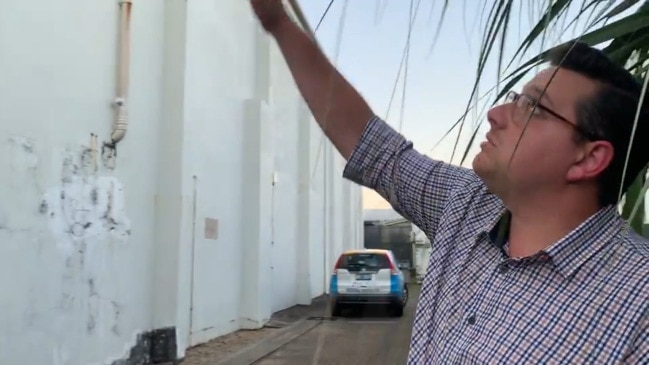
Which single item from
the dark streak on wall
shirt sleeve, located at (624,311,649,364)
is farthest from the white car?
shirt sleeve, located at (624,311,649,364)

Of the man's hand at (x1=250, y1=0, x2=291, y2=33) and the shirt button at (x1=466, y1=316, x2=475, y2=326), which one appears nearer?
the shirt button at (x1=466, y1=316, x2=475, y2=326)

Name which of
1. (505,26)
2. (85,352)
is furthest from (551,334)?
(85,352)

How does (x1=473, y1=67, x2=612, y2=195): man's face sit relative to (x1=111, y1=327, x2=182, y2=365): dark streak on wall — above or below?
above

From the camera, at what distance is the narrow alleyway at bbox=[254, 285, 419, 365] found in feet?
29.9

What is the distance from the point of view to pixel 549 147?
1.39m

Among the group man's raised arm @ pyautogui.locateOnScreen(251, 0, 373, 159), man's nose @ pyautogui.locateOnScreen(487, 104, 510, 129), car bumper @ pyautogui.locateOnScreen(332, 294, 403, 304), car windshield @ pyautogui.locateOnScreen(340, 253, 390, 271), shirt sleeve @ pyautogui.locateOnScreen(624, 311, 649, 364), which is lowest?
car bumper @ pyautogui.locateOnScreen(332, 294, 403, 304)

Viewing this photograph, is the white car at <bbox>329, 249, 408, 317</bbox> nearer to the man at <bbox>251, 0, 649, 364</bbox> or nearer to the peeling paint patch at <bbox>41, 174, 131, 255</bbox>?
the peeling paint patch at <bbox>41, 174, 131, 255</bbox>

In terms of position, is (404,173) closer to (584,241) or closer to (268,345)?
(584,241)

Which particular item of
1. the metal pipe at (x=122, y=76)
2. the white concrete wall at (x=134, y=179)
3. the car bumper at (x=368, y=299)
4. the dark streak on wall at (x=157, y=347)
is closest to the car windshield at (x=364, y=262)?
the car bumper at (x=368, y=299)

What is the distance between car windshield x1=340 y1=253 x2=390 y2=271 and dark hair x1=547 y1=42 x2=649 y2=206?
46.5ft

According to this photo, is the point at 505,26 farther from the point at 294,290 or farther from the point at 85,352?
the point at 294,290

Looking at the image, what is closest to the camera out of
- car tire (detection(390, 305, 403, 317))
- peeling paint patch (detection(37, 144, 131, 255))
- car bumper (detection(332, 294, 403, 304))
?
peeling paint patch (detection(37, 144, 131, 255))

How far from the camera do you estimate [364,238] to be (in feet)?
113

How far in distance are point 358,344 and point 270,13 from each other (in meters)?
9.46
